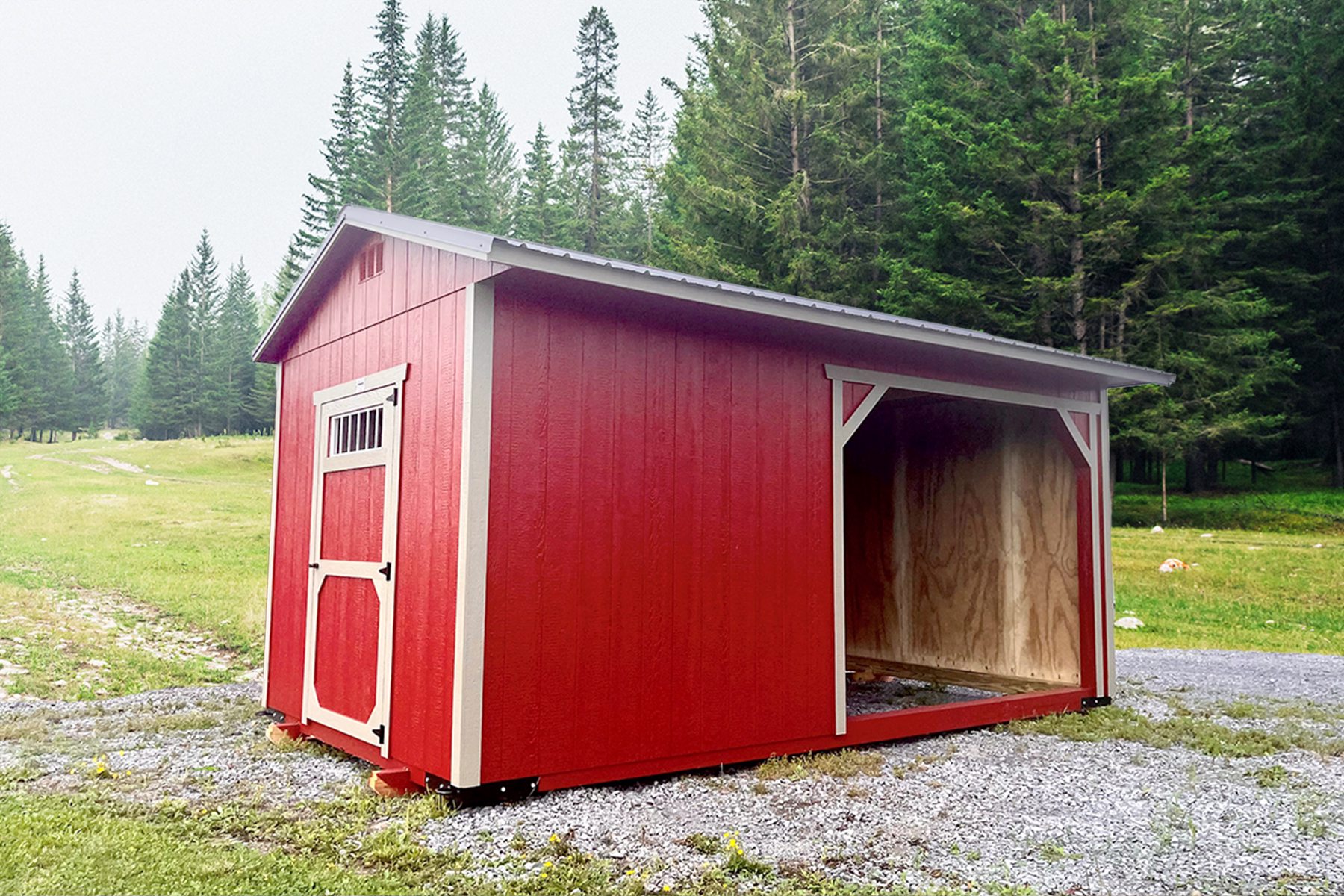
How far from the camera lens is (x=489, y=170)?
33.8 m

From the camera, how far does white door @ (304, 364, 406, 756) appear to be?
482cm

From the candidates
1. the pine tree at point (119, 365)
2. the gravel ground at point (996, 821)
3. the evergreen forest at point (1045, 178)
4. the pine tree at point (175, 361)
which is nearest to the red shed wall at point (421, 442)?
the gravel ground at point (996, 821)

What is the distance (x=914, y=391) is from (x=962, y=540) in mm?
2084

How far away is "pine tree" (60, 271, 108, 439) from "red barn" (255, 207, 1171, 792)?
51304 mm

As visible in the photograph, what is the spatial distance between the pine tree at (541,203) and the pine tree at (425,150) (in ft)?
7.11

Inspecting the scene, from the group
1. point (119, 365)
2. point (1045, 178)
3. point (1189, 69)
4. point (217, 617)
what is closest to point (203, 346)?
A: point (119, 365)

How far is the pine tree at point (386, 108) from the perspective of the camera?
25.7 meters

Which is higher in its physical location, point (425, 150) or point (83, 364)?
point (425, 150)

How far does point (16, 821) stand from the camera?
12.7ft

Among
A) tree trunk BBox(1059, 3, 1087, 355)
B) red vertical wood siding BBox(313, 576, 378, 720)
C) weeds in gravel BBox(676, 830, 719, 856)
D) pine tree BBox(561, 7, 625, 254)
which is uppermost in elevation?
pine tree BBox(561, 7, 625, 254)

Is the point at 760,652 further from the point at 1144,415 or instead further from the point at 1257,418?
the point at 1257,418

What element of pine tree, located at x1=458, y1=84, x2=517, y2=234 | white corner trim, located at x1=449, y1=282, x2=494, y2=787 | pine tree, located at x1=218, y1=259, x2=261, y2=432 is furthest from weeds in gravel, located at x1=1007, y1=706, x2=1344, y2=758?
pine tree, located at x1=218, y1=259, x2=261, y2=432

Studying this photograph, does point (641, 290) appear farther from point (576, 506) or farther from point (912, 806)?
point (912, 806)

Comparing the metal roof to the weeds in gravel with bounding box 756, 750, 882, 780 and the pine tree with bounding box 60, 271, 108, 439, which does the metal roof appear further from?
the pine tree with bounding box 60, 271, 108, 439
